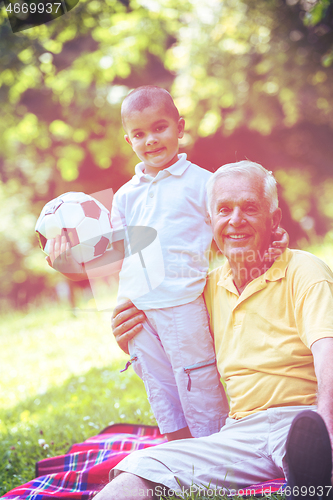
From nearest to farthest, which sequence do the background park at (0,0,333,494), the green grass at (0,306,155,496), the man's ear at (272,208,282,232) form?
the man's ear at (272,208,282,232) < the green grass at (0,306,155,496) < the background park at (0,0,333,494)

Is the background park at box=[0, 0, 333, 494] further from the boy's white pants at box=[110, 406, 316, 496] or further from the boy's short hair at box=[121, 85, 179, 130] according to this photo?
the boy's short hair at box=[121, 85, 179, 130]

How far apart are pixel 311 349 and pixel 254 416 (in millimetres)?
428

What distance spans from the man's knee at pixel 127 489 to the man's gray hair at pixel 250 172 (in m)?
1.27

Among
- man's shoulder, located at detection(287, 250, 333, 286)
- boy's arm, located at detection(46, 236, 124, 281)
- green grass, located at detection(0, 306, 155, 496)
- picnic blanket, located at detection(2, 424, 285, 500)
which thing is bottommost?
green grass, located at detection(0, 306, 155, 496)

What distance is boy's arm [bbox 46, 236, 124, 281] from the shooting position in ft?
7.83

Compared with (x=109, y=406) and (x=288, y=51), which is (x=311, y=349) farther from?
(x=288, y=51)

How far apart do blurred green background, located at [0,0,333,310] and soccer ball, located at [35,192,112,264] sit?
4087 mm

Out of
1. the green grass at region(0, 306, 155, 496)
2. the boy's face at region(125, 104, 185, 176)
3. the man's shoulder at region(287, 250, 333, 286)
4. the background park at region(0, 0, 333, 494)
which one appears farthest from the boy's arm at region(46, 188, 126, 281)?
the background park at region(0, 0, 333, 494)

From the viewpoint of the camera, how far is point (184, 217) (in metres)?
2.39

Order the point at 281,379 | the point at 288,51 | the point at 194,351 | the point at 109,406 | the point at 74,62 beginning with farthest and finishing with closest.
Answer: the point at 74,62
the point at 288,51
the point at 109,406
the point at 194,351
the point at 281,379

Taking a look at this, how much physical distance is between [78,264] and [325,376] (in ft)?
4.59

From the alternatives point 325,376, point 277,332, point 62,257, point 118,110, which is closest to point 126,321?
point 62,257

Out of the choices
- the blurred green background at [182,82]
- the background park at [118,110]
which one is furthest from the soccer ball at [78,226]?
the blurred green background at [182,82]

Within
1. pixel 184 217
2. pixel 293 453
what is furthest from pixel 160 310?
pixel 293 453
